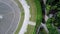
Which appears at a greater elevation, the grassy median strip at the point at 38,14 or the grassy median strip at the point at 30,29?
the grassy median strip at the point at 38,14

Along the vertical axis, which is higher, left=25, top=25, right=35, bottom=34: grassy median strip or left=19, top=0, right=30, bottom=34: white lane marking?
left=19, top=0, right=30, bottom=34: white lane marking

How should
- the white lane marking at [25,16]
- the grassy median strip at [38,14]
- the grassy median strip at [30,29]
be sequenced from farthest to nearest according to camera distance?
the white lane marking at [25,16]
the grassy median strip at [38,14]
the grassy median strip at [30,29]

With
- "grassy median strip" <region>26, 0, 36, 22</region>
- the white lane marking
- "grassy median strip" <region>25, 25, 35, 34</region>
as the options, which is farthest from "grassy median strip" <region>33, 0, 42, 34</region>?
the white lane marking

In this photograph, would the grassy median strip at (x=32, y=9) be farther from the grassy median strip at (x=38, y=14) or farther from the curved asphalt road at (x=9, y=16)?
the curved asphalt road at (x=9, y=16)

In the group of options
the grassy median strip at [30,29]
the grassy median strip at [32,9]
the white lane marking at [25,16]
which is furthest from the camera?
the grassy median strip at [32,9]

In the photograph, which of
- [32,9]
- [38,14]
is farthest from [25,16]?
[38,14]

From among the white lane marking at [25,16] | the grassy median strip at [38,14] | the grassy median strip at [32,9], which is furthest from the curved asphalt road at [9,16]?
the grassy median strip at [38,14]

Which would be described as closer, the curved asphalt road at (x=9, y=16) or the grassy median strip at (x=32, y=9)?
the curved asphalt road at (x=9, y=16)

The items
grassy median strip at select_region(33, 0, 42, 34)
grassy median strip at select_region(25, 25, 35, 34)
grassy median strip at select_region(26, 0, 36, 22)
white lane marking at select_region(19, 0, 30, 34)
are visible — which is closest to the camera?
grassy median strip at select_region(25, 25, 35, 34)

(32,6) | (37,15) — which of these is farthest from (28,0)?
(37,15)

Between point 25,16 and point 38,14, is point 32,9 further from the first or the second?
point 25,16

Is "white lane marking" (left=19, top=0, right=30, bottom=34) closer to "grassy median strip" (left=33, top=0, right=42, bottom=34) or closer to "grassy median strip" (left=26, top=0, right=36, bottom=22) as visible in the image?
"grassy median strip" (left=26, top=0, right=36, bottom=22)
